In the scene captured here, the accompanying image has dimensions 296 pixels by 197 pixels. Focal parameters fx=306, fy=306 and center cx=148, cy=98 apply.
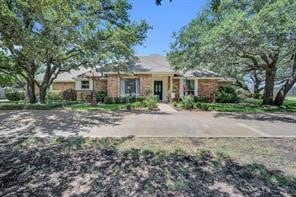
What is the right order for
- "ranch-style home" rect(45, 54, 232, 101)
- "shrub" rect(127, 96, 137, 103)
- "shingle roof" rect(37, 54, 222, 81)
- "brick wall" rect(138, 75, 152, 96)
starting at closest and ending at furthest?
"shrub" rect(127, 96, 137, 103) → "shingle roof" rect(37, 54, 222, 81) → "ranch-style home" rect(45, 54, 232, 101) → "brick wall" rect(138, 75, 152, 96)

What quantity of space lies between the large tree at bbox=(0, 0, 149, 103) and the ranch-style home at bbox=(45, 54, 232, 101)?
4323 mm

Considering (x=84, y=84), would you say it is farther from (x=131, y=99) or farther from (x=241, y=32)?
(x=241, y=32)

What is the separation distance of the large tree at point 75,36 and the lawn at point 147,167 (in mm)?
5285

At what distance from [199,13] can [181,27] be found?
176 centimetres

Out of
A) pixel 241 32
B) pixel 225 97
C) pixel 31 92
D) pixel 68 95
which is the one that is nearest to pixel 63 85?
pixel 68 95

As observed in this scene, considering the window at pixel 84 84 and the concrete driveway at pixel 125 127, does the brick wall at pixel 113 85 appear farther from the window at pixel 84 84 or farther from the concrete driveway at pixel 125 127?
the concrete driveway at pixel 125 127

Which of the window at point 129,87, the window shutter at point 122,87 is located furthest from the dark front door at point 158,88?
the window shutter at point 122,87

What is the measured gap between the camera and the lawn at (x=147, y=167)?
645cm

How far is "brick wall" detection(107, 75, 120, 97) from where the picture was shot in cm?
2788

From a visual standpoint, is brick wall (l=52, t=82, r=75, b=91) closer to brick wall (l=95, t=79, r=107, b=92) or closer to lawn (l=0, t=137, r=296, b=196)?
brick wall (l=95, t=79, r=107, b=92)

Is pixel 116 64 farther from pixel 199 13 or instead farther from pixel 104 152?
pixel 104 152

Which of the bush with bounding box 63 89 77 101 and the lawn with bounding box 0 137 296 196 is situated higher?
the bush with bounding box 63 89 77 101

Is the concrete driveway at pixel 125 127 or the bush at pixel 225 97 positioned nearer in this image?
the concrete driveway at pixel 125 127

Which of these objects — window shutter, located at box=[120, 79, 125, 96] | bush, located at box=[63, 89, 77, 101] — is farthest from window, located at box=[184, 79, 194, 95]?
bush, located at box=[63, 89, 77, 101]
